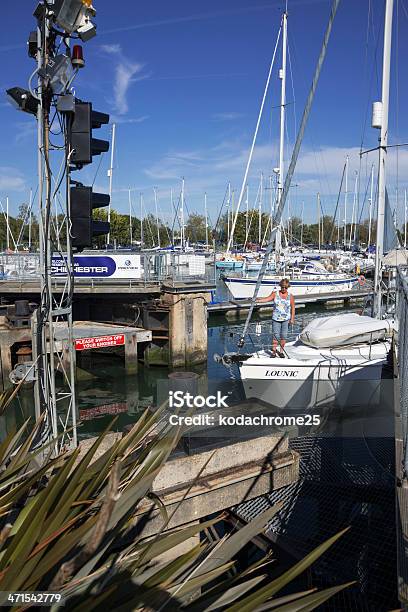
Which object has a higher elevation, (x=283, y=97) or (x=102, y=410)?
(x=283, y=97)

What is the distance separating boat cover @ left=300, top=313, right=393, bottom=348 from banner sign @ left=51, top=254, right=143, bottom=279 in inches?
395

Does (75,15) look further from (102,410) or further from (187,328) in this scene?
(187,328)

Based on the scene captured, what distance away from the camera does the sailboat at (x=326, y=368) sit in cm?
1044

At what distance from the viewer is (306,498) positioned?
5.61 meters

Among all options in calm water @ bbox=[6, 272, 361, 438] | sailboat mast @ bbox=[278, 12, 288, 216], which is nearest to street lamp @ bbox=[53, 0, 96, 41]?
calm water @ bbox=[6, 272, 361, 438]

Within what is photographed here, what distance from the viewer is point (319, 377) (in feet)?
34.4

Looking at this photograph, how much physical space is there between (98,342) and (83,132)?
491 inches

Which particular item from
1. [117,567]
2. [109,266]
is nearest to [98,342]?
[109,266]

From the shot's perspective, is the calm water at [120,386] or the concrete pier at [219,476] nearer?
the concrete pier at [219,476]

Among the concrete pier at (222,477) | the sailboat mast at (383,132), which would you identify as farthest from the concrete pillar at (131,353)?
the concrete pier at (222,477)

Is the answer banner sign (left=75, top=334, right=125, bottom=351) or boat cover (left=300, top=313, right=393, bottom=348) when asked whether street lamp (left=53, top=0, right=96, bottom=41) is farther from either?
banner sign (left=75, top=334, right=125, bottom=351)

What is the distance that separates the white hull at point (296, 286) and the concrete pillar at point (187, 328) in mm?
11659

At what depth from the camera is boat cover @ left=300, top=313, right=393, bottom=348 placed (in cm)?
1088

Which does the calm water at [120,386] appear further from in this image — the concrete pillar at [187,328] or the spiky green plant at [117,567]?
the spiky green plant at [117,567]
